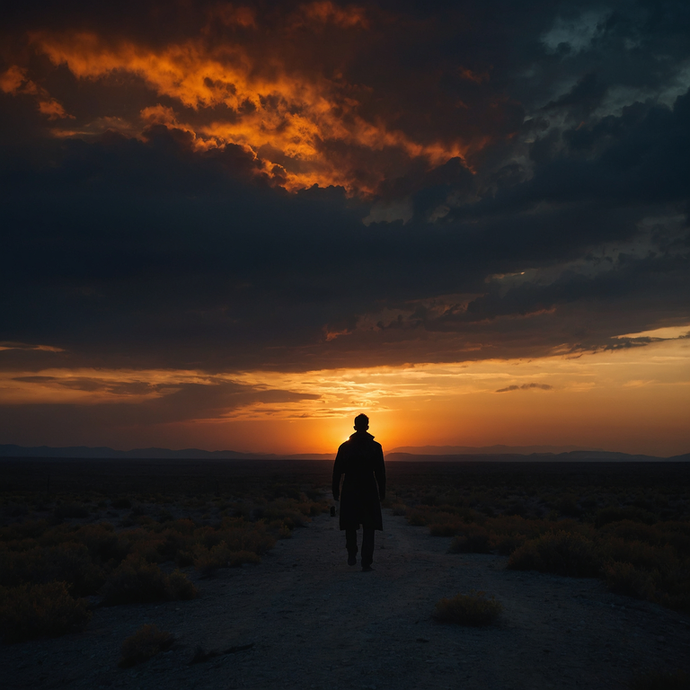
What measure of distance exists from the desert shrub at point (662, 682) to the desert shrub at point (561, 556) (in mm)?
5632

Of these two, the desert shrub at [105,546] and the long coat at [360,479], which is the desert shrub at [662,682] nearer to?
the long coat at [360,479]

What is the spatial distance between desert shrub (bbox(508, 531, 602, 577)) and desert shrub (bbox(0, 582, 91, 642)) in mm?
8210

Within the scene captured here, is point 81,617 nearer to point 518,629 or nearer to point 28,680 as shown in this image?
point 28,680

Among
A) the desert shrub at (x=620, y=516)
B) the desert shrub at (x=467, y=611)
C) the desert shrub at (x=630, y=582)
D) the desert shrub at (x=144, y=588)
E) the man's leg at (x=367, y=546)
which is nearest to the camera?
the desert shrub at (x=467, y=611)

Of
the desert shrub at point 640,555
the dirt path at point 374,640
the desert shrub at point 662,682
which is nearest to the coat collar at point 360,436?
the dirt path at point 374,640

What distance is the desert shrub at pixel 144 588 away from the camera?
366 inches

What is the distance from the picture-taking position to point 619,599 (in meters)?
8.05

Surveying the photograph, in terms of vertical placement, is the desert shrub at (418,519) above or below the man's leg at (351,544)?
below

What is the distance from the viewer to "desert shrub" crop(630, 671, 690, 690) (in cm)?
448

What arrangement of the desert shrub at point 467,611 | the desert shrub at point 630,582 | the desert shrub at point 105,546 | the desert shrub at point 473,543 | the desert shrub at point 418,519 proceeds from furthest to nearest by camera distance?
the desert shrub at point 418,519
the desert shrub at point 473,543
the desert shrub at point 105,546
the desert shrub at point 630,582
the desert shrub at point 467,611

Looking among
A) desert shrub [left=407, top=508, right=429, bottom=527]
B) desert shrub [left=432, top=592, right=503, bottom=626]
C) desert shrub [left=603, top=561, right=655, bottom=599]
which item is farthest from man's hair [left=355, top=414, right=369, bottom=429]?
desert shrub [left=407, top=508, right=429, bottom=527]

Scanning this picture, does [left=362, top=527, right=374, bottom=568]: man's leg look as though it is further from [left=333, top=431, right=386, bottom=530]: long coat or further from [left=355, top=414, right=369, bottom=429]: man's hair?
[left=355, top=414, right=369, bottom=429]: man's hair

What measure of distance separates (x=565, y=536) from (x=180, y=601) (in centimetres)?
768

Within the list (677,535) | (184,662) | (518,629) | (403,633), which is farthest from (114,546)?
(677,535)
